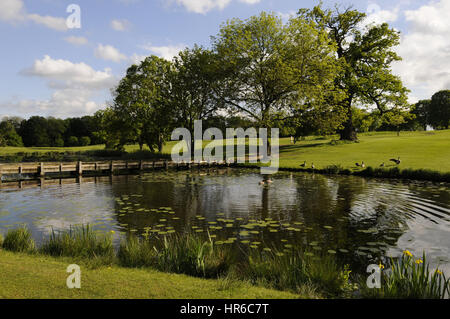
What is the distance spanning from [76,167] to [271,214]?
24826 millimetres

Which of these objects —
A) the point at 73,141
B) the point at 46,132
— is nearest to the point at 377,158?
the point at 73,141

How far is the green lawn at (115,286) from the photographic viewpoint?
5402mm

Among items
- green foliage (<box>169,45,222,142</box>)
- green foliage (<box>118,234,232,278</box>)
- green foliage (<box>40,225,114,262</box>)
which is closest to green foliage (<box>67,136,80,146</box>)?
green foliage (<box>169,45,222,142</box>)

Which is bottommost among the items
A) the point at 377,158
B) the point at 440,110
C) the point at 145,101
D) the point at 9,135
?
the point at 377,158

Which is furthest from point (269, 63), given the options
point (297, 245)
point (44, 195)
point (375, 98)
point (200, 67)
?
point (297, 245)

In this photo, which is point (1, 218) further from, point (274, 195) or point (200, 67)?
point (200, 67)

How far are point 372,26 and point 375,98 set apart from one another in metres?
11.6

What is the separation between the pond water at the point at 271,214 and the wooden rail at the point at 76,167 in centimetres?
760

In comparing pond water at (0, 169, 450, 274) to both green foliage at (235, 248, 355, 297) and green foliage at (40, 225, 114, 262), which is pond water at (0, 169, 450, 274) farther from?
green foliage at (40, 225, 114, 262)

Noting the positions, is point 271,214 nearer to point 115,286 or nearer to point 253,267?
point 253,267

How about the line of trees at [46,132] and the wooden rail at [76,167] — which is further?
the line of trees at [46,132]

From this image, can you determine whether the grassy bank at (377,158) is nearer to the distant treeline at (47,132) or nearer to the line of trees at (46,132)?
the distant treeline at (47,132)

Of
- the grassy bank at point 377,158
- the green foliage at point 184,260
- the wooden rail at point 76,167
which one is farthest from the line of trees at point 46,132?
the green foliage at point 184,260

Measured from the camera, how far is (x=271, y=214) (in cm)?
1416
